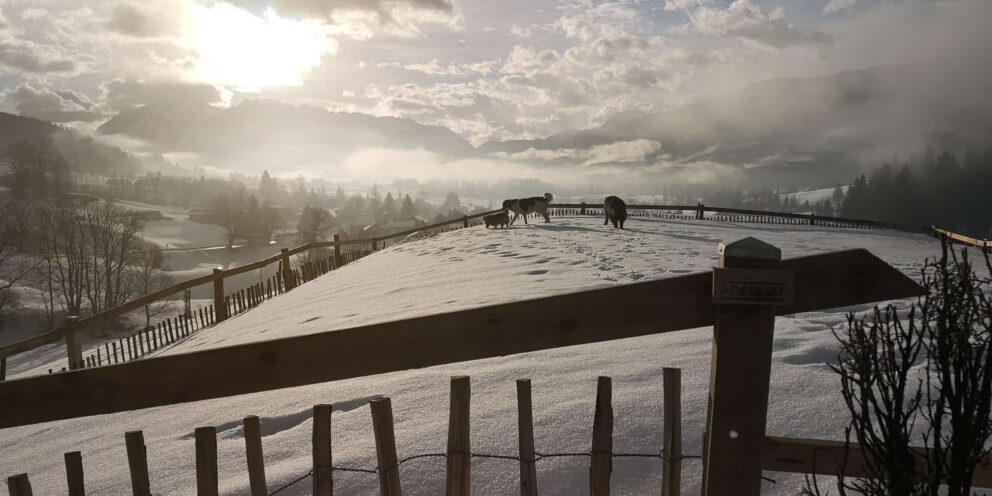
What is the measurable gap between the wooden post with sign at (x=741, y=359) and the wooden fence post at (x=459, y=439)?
0.90 meters

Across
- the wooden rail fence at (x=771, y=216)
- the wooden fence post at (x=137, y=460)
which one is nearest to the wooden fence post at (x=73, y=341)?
the wooden fence post at (x=137, y=460)

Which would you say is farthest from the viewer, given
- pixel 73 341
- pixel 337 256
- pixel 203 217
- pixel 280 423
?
pixel 203 217

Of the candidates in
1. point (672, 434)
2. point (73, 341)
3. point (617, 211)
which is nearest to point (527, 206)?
point (617, 211)

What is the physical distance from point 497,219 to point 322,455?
74.5 feet

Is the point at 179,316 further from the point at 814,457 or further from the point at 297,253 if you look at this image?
the point at 814,457

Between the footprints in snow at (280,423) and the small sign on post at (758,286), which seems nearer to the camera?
the small sign on post at (758,286)

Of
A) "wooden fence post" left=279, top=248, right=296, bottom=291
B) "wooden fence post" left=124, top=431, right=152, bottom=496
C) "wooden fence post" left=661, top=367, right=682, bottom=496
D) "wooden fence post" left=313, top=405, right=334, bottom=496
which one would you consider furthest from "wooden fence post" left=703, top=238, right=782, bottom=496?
"wooden fence post" left=279, top=248, right=296, bottom=291

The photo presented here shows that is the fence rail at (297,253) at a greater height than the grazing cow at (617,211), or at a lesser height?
lesser

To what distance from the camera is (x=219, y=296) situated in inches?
494

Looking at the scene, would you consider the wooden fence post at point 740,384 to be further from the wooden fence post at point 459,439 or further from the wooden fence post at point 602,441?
the wooden fence post at point 459,439

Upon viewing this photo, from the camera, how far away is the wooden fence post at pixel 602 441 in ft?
7.09

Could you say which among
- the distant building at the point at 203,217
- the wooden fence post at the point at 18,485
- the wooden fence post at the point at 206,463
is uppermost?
the wooden fence post at the point at 206,463

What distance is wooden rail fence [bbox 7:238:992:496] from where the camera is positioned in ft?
5.67

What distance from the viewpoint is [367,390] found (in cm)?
466
